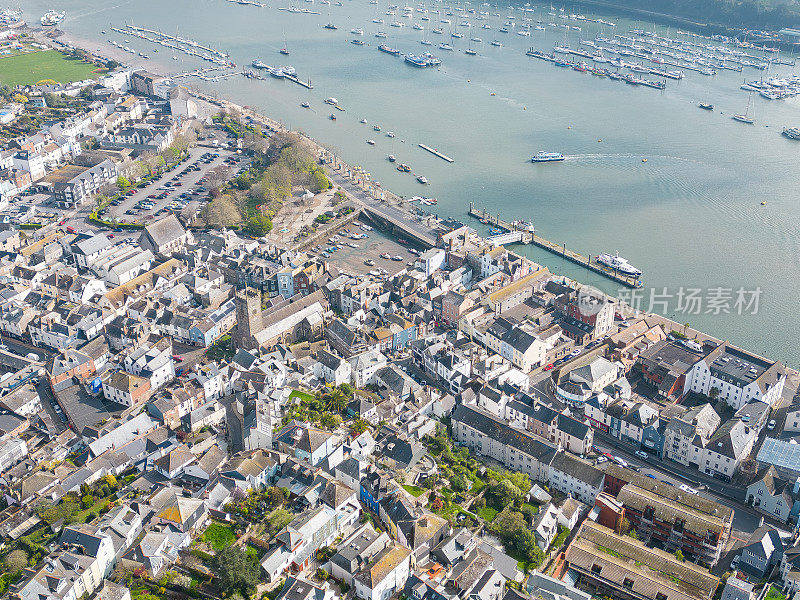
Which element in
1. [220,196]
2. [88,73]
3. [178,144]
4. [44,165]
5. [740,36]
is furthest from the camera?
[740,36]

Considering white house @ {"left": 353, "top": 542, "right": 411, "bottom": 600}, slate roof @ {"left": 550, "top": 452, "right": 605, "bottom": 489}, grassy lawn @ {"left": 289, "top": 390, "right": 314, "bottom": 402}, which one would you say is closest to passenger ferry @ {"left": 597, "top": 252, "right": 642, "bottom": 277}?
slate roof @ {"left": 550, "top": 452, "right": 605, "bottom": 489}

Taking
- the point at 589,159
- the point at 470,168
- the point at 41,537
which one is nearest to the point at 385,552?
the point at 41,537

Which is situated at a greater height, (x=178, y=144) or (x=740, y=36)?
(x=740, y=36)

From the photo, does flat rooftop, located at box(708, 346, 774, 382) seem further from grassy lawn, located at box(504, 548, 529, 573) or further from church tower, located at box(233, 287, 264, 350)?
church tower, located at box(233, 287, 264, 350)

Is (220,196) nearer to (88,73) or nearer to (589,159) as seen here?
(589,159)

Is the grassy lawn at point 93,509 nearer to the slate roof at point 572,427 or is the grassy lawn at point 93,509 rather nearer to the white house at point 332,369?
the white house at point 332,369

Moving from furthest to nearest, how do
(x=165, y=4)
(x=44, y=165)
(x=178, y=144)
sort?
(x=165, y=4) → (x=178, y=144) → (x=44, y=165)

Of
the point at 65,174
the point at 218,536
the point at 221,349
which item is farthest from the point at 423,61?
the point at 218,536
